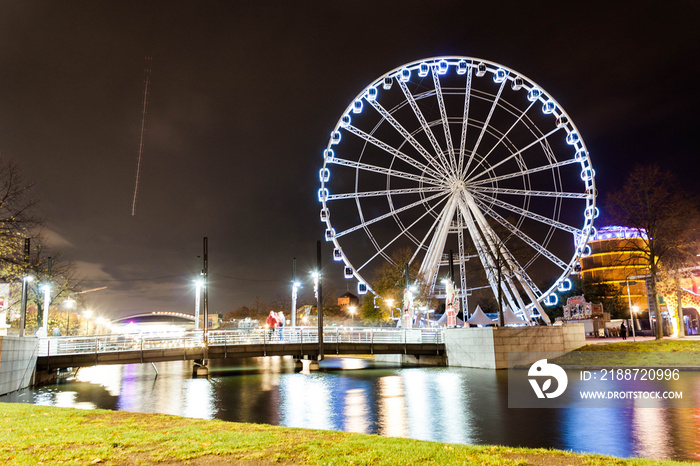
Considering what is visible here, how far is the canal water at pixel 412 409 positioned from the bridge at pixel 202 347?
68.7 inches

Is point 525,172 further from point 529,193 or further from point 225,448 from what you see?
point 225,448

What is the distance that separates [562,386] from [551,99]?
Answer: 26644 millimetres

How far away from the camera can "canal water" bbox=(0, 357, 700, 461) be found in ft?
49.2

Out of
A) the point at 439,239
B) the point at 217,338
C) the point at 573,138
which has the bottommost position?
the point at 217,338

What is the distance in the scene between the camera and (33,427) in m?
12.9

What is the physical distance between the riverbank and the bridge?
74.2 ft

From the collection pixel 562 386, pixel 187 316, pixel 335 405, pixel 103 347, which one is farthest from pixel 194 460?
pixel 187 316

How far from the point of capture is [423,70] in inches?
1802

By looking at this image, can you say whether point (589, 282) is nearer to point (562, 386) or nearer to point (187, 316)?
point (562, 386)

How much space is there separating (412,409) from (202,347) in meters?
22.6

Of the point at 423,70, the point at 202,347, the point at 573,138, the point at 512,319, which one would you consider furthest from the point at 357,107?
the point at 202,347
